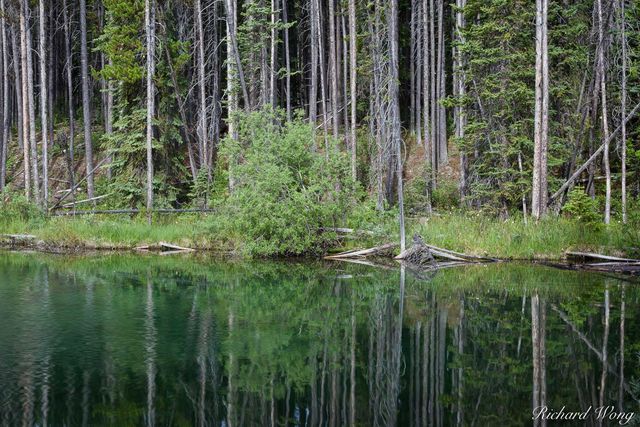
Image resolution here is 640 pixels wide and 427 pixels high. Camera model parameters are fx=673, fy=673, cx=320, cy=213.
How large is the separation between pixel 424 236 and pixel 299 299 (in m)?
7.06

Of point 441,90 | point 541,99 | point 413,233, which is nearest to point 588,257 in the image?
point 541,99

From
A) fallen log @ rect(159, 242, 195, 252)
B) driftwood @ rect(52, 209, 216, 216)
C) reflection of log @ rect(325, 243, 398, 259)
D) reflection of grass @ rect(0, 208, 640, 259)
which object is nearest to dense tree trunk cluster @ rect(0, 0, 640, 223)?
driftwood @ rect(52, 209, 216, 216)

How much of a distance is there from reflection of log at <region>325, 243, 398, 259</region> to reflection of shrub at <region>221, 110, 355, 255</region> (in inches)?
26.2

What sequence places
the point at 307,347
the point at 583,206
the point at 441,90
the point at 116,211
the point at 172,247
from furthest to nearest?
the point at 441,90
the point at 116,211
the point at 172,247
the point at 583,206
the point at 307,347

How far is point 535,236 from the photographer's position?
18.2 meters

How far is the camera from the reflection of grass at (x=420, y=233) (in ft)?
58.0

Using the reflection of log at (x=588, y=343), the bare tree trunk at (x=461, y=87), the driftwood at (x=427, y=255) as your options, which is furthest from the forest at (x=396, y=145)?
the reflection of log at (x=588, y=343)

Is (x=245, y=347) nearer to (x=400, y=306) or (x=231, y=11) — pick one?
(x=400, y=306)

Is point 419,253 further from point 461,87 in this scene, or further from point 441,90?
point 441,90

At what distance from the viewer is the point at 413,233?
1964 centimetres

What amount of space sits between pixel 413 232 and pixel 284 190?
13.1ft

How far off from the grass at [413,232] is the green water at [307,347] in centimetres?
191

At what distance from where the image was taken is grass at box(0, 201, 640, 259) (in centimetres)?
1764

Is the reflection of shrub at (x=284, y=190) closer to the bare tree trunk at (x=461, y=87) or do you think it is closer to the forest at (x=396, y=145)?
the forest at (x=396, y=145)
